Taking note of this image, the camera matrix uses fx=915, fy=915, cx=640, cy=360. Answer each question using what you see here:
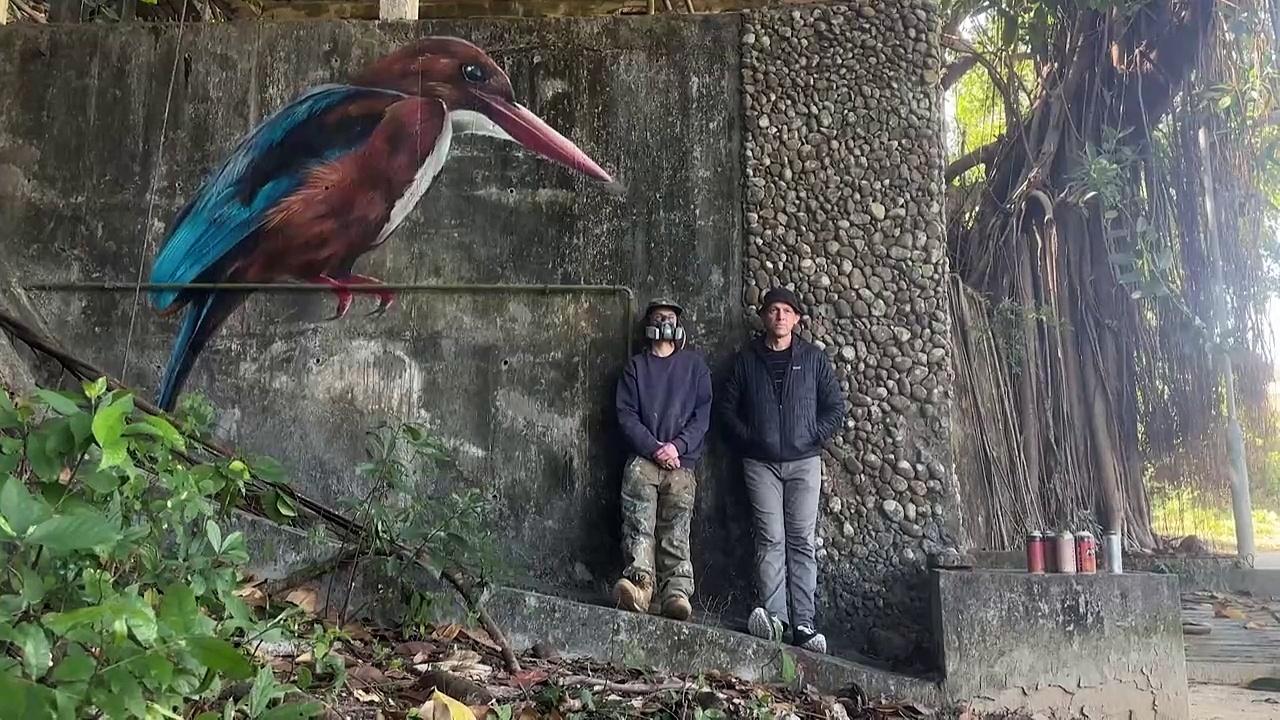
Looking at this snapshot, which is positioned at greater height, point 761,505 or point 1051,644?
point 761,505

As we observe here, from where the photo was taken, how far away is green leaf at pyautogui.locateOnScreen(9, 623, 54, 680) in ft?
4.46

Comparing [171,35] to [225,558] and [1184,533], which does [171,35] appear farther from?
[1184,533]

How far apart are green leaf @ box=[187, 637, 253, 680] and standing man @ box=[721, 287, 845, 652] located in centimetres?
331

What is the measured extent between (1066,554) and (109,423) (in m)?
3.88

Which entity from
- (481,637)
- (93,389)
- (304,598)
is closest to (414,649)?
(481,637)

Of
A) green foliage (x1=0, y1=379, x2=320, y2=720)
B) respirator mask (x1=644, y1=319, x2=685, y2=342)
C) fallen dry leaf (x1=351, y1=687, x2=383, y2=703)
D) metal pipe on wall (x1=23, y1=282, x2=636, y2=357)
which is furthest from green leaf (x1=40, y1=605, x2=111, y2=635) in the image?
metal pipe on wall (x1=23, y1=282, x2=636, y2=357)

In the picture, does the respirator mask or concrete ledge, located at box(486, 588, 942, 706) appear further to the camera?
the respirator mask

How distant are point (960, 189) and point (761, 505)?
3.97 meters

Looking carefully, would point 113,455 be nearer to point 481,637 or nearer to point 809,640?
point 481,637

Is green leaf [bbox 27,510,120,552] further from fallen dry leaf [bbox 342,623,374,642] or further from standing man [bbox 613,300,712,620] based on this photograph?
standing man [bbox 613,300,712,620]

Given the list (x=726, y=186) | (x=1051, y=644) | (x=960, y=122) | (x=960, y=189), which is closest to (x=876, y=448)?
(x=1051, y=644)

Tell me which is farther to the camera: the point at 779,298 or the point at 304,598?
the point at 779,298

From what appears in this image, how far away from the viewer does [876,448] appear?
487 cm

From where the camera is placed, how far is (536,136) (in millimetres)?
5297
